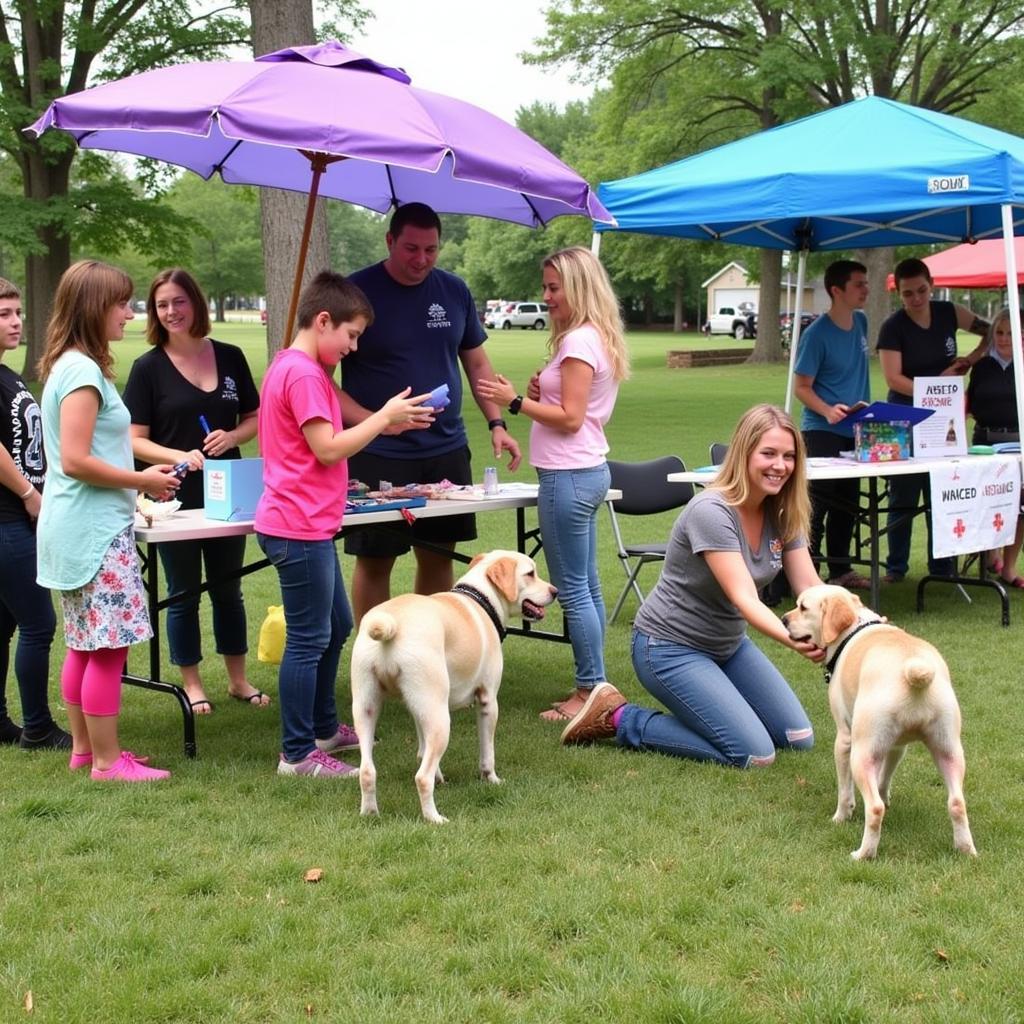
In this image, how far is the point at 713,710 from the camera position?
15.9ft

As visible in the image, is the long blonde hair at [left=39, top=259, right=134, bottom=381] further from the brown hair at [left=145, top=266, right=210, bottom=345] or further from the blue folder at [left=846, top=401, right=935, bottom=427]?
the blue folder at [left=846, top=401, right=935, bottom=427]

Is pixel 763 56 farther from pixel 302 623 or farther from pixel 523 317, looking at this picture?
pixel 523 317

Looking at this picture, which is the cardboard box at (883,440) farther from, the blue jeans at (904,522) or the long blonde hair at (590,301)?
the long blonde hair at (590,301)

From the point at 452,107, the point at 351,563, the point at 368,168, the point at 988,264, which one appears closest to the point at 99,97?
the point at 452,107

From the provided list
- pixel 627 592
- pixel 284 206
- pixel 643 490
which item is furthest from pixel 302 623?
pixel 284 206

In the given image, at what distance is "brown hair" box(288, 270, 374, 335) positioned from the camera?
169 inches

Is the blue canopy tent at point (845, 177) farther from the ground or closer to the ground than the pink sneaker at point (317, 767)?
farther from the ground

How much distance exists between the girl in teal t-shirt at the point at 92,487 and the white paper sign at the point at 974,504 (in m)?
4.76

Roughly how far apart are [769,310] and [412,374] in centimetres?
2902

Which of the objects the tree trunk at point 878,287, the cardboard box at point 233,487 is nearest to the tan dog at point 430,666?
the cardboard box at point 233,487

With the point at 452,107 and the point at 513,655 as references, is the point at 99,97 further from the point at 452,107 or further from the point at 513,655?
the point at 513,655

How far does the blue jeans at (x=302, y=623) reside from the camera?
438cm

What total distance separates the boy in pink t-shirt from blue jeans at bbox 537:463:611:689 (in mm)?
905

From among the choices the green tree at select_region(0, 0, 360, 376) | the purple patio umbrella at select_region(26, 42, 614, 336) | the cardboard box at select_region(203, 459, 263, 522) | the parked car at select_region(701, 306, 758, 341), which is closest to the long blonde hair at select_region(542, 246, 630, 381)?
the purple patio umbrella at select_region(26, 42, 614, 336)
